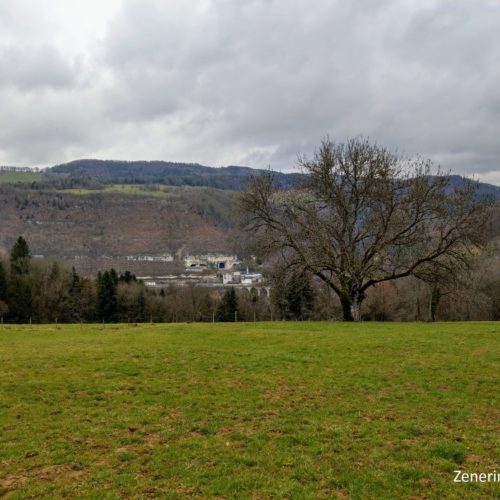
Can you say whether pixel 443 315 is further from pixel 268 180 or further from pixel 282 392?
pixel 282 392

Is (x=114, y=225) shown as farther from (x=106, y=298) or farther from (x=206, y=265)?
(x=106, y=298)

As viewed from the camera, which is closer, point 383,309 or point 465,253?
point 465,253

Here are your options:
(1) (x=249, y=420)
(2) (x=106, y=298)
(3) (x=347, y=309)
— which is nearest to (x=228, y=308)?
(2) (x=106, y=298)

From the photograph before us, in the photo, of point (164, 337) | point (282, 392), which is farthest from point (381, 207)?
point (282, 392)

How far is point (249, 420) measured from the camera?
9.90 meters

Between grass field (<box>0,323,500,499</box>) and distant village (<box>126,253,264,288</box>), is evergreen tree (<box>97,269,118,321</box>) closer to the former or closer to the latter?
grass field (<box>0,323,500,499</box>)

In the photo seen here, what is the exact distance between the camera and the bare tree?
2747 centimetres

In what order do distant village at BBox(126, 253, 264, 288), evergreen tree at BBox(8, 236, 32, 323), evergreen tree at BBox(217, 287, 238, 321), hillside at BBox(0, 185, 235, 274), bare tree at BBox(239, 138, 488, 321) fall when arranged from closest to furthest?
bare tree at BBox(239, 138, 488, 321), evergreen tree at BBox(8, 236, 32, 323), evergreen tree at BBox(217, 287, 238, 321), distant village at BBox(126, 253, 264, 288), hillside at BBox(0, 185, 235, 274)

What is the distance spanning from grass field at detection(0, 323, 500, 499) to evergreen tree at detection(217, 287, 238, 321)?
50394 millimetres

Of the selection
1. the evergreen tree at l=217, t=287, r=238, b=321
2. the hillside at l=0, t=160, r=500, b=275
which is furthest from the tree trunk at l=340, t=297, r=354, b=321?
the hillside at l=0, t=160, r=500, b=275

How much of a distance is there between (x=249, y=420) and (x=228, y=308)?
58.7 m

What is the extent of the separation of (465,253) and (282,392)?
68.1 feet

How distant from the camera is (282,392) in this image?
12.0 meters

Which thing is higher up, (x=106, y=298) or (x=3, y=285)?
(x=3, y=285)
